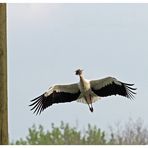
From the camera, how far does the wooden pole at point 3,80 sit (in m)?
1.65

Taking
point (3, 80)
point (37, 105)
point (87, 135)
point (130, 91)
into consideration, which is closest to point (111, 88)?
point (130, 91)

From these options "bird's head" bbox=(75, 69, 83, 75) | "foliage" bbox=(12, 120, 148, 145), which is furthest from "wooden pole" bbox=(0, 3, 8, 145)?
"bird's head" bbox=(75, 69, 83, 75)

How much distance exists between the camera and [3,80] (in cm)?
167

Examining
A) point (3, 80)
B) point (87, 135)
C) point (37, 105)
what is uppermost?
point (3, 80)

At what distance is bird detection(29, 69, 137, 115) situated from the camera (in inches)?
69.7

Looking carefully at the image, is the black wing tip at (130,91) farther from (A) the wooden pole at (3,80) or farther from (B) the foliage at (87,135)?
(A) the wooden pole at (3,80)

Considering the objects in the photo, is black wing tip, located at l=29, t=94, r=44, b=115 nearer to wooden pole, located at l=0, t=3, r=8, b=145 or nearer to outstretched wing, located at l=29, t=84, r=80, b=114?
outstretched wing, located at l=29, t=84, r=80, b=114

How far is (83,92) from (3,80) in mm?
413

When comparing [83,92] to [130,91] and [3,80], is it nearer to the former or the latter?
[130,91]

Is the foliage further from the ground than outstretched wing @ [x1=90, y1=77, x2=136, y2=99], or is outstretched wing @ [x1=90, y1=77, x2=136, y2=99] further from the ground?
outstretched wing @ [x1=90, y1=77, x2=136, y2=99]

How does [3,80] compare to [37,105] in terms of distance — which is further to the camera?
[37,105]

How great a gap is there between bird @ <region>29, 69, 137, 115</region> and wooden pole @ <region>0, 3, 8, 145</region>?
0.51 feet

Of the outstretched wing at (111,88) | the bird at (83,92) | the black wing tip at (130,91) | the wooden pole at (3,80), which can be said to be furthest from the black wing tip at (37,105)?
the black wing tip at (130,91)

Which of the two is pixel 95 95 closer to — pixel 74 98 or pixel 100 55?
pixel 74 98
